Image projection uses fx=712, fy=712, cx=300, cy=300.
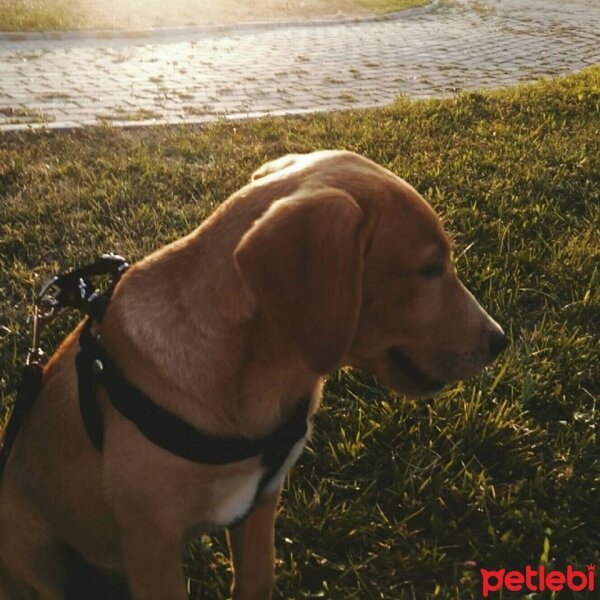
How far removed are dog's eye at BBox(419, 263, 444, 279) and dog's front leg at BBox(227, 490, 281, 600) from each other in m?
0.91

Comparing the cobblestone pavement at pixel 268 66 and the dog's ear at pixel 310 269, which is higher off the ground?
the dog's ear at pixel 310 269

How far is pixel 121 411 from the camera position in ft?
6.91

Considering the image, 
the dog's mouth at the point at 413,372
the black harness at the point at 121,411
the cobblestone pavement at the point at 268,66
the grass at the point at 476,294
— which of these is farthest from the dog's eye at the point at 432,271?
the cobblestone pavement at the point at 268,66

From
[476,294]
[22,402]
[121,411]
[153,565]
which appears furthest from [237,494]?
[476,294]

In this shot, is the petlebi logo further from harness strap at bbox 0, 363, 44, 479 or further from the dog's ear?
harness strap at bbox 0, 363, 44, 479

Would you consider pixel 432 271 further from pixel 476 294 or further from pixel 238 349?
pixel 476 294

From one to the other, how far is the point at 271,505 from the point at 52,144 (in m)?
5.01

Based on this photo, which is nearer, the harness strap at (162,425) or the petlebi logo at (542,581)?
the harness strap at (162,425)

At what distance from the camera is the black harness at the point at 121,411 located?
2.05 meters

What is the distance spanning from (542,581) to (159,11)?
52.3 ft

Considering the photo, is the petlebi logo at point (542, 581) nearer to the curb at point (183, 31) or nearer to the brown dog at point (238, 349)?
the brown dog at point (238, 349)

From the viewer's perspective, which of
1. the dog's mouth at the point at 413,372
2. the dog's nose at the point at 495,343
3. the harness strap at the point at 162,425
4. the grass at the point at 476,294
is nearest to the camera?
the harness strap at the point at 162,425

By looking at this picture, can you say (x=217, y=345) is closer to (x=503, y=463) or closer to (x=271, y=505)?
(x=271, y=505)

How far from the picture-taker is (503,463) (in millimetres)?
3100
